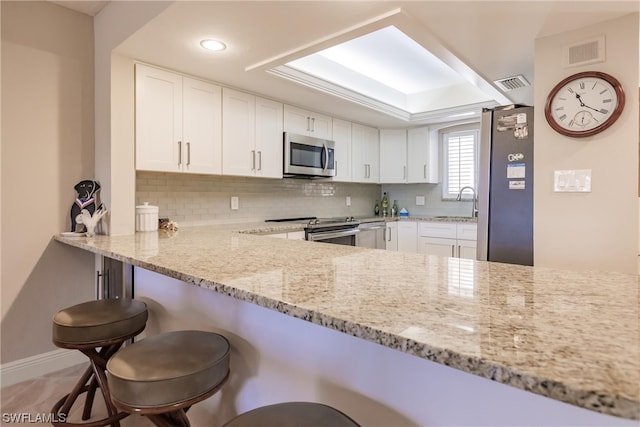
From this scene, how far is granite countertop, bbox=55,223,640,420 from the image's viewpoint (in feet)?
1.58

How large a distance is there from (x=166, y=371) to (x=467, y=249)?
3.64 m

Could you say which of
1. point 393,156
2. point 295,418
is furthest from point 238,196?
point 295,418

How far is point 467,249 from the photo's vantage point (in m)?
3.98

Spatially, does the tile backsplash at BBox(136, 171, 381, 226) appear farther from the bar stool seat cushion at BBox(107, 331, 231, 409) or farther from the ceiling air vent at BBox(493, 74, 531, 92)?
the ceiling air vent at BBox(493, 74, 531, 92)

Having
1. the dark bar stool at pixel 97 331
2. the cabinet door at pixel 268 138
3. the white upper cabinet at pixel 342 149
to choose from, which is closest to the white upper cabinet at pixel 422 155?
the white upper cabinet at pixel 342 149

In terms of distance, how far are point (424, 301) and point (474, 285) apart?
0.24 meters

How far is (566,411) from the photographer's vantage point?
0.66m

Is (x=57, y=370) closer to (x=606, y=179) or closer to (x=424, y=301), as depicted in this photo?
(x=424, y=301)

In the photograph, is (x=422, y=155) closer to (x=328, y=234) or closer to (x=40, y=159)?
(x=328, y=234)

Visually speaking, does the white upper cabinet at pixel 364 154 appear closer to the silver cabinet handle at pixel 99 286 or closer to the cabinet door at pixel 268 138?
the cabinet door at pixel 268 138

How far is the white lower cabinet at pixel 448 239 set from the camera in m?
3.97

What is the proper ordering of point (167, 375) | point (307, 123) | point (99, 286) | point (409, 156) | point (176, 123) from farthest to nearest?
point (409, 156) < point (307, 123) < point (176, 123) < point (99, 286) < point (167, 375)

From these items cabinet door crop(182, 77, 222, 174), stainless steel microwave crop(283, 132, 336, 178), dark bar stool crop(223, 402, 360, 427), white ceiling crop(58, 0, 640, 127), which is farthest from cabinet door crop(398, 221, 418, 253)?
dark bar stool crop(223, 402, 360, 427)

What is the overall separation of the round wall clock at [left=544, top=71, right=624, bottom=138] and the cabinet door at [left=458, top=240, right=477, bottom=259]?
83.2 inches
